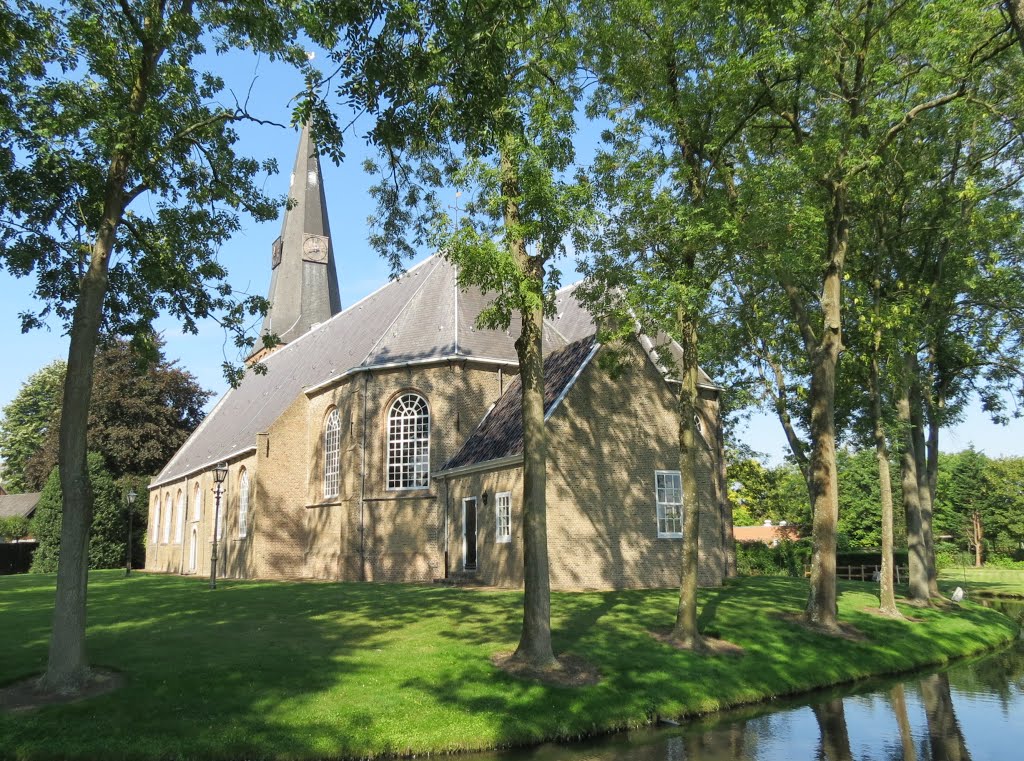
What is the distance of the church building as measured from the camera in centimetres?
2162

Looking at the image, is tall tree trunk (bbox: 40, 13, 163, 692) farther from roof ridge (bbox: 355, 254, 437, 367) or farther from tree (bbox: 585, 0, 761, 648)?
roof ridge (bbox: 355, 254, 437, 367)

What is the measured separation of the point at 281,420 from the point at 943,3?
2593 centimetres

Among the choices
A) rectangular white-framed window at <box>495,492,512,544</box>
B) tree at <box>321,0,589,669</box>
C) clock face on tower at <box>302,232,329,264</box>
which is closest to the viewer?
tree at <box>321,0,589,669</box>

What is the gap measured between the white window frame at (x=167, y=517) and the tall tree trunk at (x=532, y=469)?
37.5 metres

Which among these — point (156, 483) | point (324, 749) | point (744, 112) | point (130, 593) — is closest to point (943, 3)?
point (744, 112)

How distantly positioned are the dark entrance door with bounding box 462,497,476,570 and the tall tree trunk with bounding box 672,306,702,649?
1066cm

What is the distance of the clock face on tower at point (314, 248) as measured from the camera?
44969 mm

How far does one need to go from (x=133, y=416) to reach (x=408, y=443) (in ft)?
96.1

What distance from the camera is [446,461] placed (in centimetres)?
2606

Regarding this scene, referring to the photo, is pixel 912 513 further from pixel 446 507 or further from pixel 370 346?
pixel 370 346

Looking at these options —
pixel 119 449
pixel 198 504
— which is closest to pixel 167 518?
pixel 119 449

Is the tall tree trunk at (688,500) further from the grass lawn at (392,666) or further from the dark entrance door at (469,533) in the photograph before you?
the dark entrance door at (469,533)

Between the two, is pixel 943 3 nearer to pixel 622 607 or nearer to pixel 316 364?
pixel 622 607

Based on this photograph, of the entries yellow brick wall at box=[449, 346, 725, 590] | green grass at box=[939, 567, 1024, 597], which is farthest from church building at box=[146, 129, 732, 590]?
green grass at box=[939, 567, 1024, 597]
